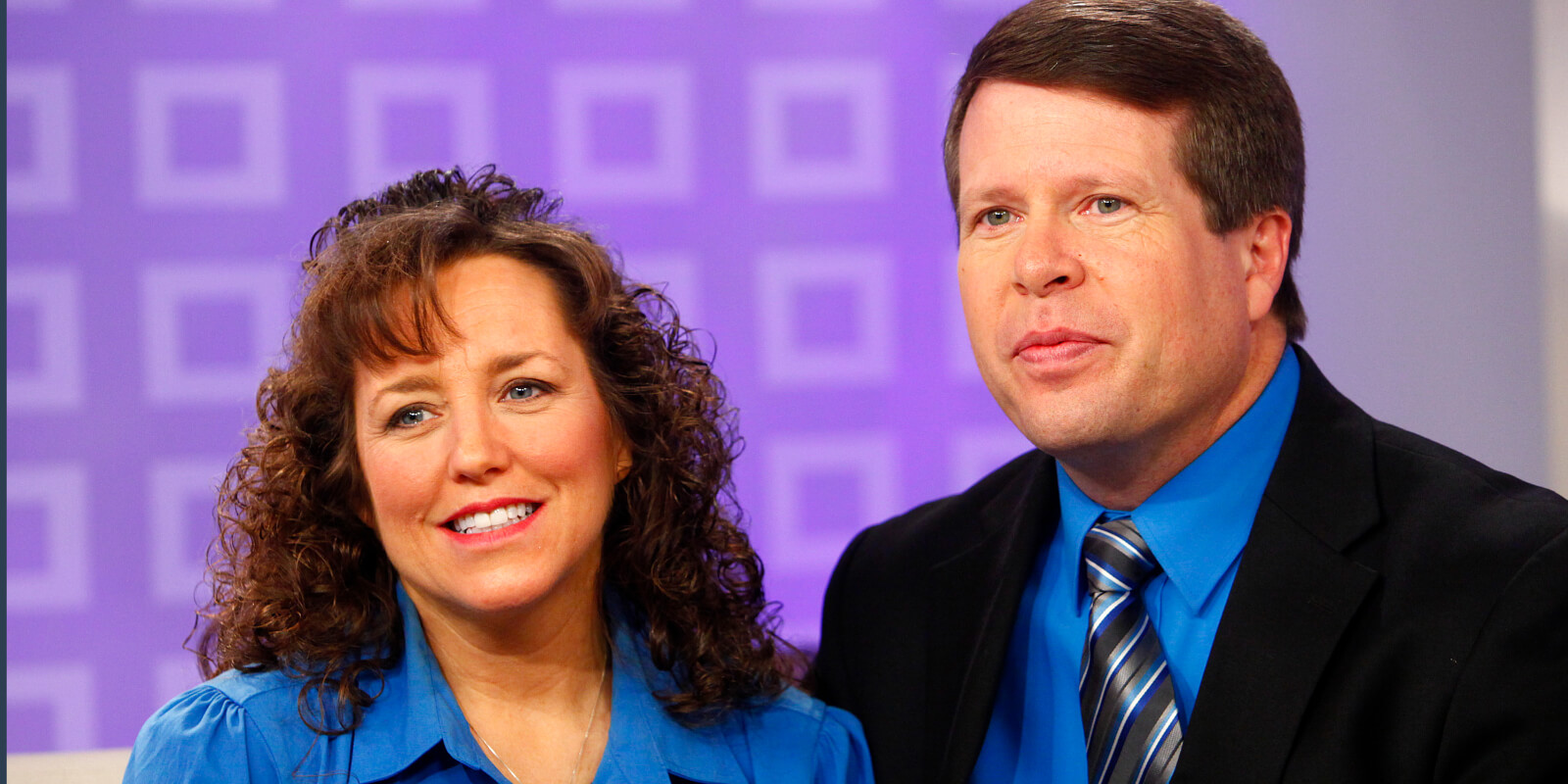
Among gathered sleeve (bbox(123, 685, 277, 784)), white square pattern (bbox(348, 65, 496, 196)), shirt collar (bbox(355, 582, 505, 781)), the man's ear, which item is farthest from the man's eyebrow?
white square pattern (bbox(348, 65, 496, 196))

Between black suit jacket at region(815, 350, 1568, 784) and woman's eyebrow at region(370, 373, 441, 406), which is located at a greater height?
woman's eyebrow at region(370, 373, 441, 406)

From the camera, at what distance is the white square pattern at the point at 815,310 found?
11.5 ft

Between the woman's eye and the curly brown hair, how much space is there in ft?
0.27

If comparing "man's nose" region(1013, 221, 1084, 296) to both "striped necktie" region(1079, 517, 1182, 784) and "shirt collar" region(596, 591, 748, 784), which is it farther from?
"shirt collar" region(596, 591, 748, 784)

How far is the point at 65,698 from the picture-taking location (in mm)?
3352

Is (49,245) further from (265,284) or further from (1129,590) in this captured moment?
(1129,590)

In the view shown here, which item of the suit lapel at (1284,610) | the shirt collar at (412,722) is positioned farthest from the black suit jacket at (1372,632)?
the shirt collar at (412,722)

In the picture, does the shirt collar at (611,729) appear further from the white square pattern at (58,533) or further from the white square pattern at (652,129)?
the white square pattern at (58,533)

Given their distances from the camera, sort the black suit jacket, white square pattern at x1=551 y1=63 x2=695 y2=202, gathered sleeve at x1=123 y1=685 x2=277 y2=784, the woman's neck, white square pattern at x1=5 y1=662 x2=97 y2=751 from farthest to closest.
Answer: white square pattern at x1=551 y1=63 x2=695 y2=202
white square pattern at x1=5 y1=662 x2=97 y2=751
the woman's neck
gathered sleeve at x1=123 y1=685 x2=277 y2=784
the black suit jacket

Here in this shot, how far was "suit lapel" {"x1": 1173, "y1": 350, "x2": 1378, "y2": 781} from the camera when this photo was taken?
1.70 meters

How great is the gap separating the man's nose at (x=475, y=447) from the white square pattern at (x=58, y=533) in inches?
78.5

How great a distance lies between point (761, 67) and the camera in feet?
11.5

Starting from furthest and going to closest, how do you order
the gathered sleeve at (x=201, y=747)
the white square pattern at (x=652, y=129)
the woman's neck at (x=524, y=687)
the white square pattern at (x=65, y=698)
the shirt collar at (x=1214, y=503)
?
1. the white square pattern at (x=652, y=129)
2. the white square pattern at (x=65, y=698)
3. the woman's neck at (x=524, y=687)
4. the shirt collar at (x=1214, y=503)
5. the gathered sleeve at (x=201, y=747)

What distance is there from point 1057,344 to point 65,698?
2.73m
